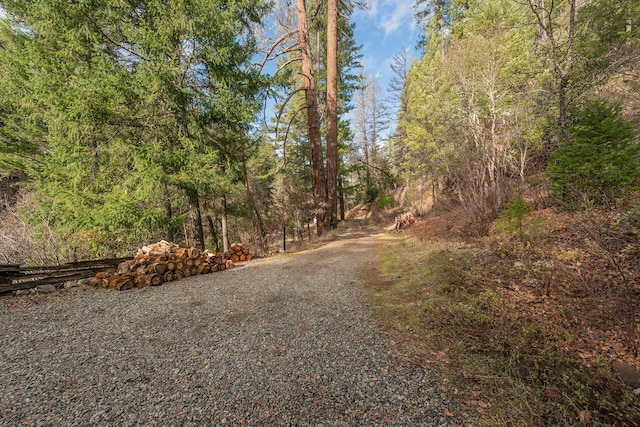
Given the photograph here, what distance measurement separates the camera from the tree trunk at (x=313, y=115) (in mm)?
11078

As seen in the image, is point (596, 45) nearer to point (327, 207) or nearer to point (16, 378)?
point (327, 207)

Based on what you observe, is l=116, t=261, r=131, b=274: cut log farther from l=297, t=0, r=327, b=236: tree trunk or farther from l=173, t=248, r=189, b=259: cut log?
l=297, t=0, r=327, b=236: tree trunk

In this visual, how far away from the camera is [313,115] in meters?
11.6

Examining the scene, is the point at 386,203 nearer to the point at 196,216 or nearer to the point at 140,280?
the point at 196,216

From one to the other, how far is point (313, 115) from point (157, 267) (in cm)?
912

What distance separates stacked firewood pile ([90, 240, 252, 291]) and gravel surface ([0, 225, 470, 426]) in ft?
2.90

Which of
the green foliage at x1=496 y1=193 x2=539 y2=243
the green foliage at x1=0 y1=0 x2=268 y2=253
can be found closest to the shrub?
the green foliage at x1=496 y1=193 x2=539 y2=243

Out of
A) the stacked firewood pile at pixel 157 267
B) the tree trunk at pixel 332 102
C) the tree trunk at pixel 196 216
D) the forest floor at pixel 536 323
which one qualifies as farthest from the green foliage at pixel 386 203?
the stacked firewood pile at pixel 157 267

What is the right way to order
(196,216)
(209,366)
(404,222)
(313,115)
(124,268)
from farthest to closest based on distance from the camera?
(404,222), (313,115), (196,216), (124,268), (209,366)

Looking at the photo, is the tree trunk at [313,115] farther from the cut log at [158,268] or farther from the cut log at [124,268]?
the cut log at [124,268]

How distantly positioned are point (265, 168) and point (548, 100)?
17023mm

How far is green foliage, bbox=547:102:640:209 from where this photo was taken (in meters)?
4.38

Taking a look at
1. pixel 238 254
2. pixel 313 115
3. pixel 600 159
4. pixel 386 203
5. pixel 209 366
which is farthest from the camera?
pixel 386 203

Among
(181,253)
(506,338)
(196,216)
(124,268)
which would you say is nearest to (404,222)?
(196,216)
